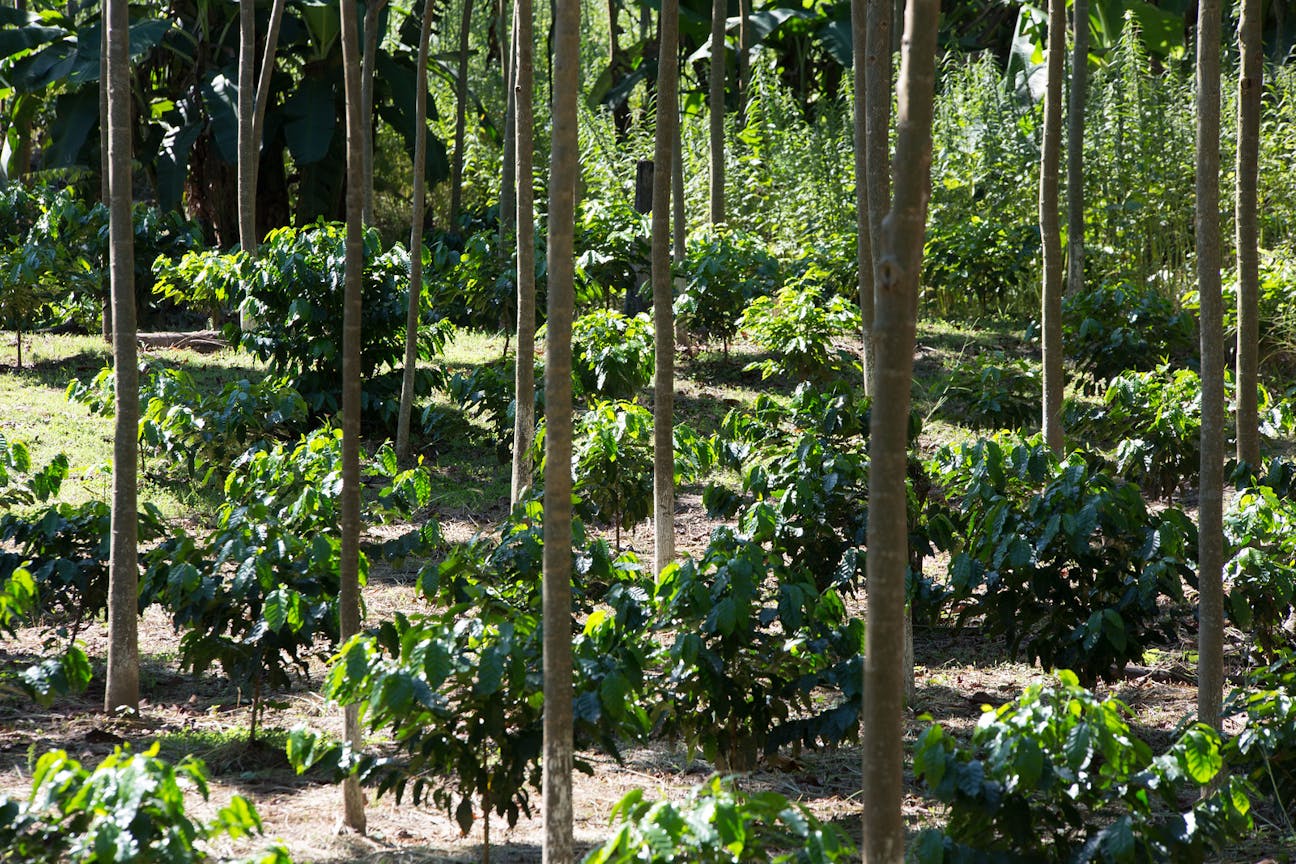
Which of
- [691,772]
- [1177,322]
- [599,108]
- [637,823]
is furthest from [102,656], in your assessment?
[599,108]

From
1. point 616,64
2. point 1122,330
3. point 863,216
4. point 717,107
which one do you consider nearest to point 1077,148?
point 1122,330

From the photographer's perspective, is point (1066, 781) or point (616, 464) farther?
point (616, 464)

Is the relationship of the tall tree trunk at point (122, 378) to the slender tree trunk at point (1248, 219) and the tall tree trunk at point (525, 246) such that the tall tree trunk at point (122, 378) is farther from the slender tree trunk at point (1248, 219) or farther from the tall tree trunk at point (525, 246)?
the slender tree trunk at point (1248, 219)

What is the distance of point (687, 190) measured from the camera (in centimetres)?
1542

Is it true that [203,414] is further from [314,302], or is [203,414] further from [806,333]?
[806,333]

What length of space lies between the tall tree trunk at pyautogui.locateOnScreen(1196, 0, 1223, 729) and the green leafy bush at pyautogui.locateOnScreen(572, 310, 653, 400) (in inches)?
180

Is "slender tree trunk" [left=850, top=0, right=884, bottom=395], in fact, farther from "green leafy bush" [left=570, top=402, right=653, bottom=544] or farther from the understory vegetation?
"green leafy bush" [left=570, top=402, right=653, bottom=544]

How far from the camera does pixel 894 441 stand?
2738 millimetres

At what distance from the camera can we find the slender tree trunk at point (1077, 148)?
994 centimetres

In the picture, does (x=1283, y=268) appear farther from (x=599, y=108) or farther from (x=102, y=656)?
(x=599, y=108)

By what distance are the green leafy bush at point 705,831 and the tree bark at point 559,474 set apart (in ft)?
1.87

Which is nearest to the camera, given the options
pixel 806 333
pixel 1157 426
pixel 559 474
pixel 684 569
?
pixel 559 474

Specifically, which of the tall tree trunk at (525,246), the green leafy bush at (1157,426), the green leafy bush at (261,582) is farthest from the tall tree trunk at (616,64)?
the green leafy bush at (261,582)

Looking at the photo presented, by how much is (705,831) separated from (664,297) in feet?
12.8
